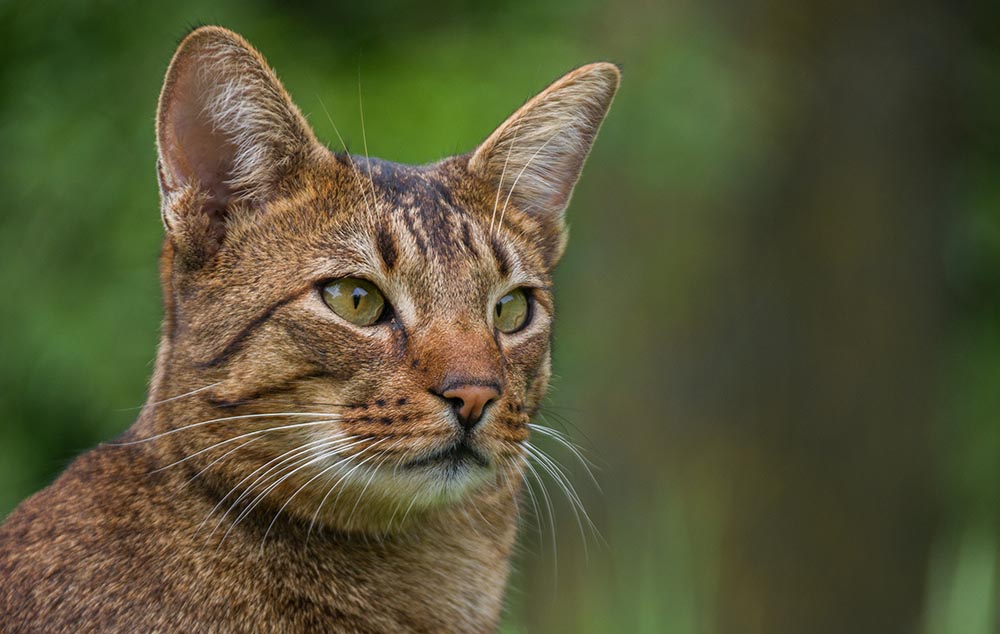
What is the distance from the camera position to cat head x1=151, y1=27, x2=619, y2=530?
126 inches

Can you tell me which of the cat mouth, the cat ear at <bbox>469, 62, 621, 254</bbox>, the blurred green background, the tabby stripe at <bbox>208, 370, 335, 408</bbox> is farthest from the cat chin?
the blurred green background

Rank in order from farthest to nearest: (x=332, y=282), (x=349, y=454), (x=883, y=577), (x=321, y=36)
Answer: (x=321, y=36), (x=883, y=577), (x=332, y=282), (x=349, y=454)

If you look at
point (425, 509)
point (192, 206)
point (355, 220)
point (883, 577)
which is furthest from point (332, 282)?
Answer: point (883, 577)

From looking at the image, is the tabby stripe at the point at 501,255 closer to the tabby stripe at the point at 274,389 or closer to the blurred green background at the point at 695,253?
the tabby stripe at the point at 274,389

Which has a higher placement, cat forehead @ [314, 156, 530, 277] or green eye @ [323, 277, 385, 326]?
cat forehead @ [314, 156, 530, 277]

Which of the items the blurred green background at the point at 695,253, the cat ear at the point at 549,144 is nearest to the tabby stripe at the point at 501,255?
the cat ear at the point at 549,144

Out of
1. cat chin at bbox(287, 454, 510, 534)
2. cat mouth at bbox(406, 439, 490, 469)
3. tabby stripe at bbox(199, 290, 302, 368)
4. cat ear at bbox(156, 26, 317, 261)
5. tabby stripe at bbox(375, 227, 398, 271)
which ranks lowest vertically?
cat chin at bbox(287, 454, 510, 534)

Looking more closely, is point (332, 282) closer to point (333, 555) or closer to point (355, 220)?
point (355, 220)

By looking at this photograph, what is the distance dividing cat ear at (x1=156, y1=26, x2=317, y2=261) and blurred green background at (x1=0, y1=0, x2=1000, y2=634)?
129 inches

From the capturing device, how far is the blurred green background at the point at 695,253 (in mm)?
6781

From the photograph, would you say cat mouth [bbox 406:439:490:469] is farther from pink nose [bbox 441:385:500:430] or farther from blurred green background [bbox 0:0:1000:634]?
blurred green background [bbox 0:0:1000:634]

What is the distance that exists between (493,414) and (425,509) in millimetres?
388

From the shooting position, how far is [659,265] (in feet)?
23.6

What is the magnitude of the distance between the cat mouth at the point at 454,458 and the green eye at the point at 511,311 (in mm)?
502
